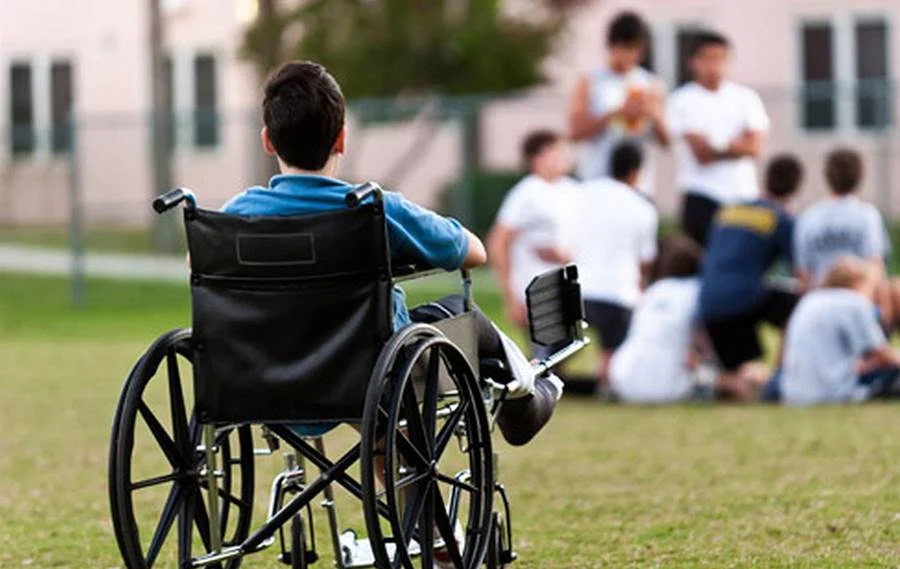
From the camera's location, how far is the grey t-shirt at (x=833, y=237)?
13188mm

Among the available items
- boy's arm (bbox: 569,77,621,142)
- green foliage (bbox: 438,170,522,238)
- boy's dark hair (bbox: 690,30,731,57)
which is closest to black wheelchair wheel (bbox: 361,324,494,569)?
boy's arm (bbox: 569,77,621,142)

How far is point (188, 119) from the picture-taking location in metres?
24.5

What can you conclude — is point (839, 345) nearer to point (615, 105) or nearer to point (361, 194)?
point (615, 105)

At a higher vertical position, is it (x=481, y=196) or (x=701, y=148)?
(x=701, y=148)

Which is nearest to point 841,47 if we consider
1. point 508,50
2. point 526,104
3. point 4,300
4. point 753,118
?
point 508,50

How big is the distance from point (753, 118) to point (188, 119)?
36.7 ft

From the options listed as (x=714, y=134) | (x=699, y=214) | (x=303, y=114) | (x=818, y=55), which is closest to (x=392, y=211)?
(x=303, y=114)

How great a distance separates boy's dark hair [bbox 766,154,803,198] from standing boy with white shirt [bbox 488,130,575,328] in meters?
1.20

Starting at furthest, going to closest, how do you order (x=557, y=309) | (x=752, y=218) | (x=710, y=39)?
(x=710, y=39) < (x=752, y=218) < (x=557, y=309)

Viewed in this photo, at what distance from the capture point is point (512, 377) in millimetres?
6523

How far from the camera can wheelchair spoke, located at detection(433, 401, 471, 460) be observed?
20.0 ft

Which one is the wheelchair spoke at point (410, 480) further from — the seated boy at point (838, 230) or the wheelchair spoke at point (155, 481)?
the seated boy at point (838, 230)

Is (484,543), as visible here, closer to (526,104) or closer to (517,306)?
(517,306)

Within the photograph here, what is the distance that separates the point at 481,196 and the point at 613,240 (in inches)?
417
